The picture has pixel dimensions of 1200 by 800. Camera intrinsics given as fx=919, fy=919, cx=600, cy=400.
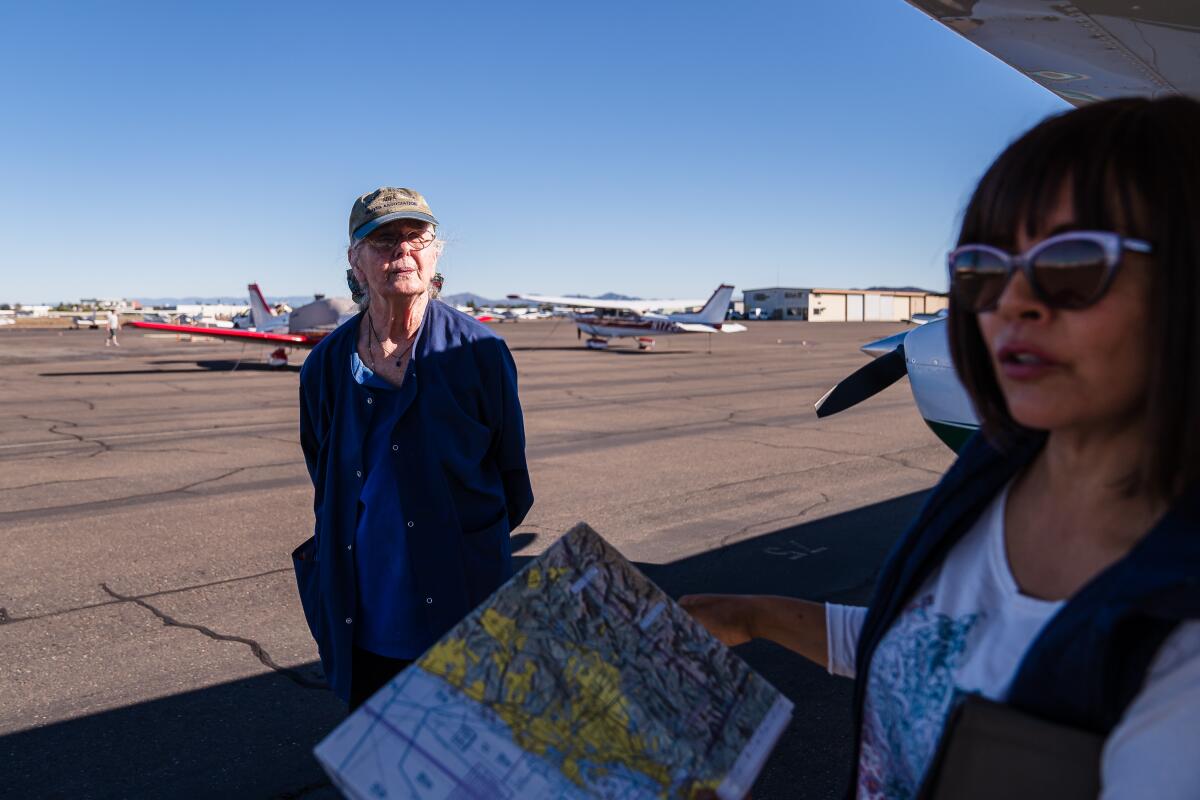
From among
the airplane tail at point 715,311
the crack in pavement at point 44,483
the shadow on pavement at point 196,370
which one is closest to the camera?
the crack in pavement at point 44,483

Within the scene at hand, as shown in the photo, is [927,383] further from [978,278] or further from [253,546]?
[253,546]

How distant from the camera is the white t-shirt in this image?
779mm

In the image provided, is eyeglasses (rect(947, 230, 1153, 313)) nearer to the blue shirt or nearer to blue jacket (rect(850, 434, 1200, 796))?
blue jacket (rect(850, 434, 1200, 796))

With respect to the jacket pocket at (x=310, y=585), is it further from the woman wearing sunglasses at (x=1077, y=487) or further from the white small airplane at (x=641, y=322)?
the white small airplane at (x=641, y=322)

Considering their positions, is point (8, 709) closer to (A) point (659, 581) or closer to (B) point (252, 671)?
(B) point (252, 671)

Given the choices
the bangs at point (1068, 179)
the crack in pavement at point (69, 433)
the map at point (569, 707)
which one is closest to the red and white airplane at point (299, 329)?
the crack in pavement at point (69, 433)

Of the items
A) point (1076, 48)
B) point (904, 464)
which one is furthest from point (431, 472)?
point (904, 464)

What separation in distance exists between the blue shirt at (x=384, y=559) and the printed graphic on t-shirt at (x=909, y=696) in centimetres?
142

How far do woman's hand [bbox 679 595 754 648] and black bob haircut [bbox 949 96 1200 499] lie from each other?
0.65 metres

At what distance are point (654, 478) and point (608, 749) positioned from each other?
7.55m

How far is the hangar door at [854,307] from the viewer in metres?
97.8

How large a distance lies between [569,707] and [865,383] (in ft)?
13.6

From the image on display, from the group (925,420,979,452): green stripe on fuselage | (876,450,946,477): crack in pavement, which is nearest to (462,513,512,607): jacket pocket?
(925,420,979,452): green stripe on fuselage

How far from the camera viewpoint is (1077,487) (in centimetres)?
99
